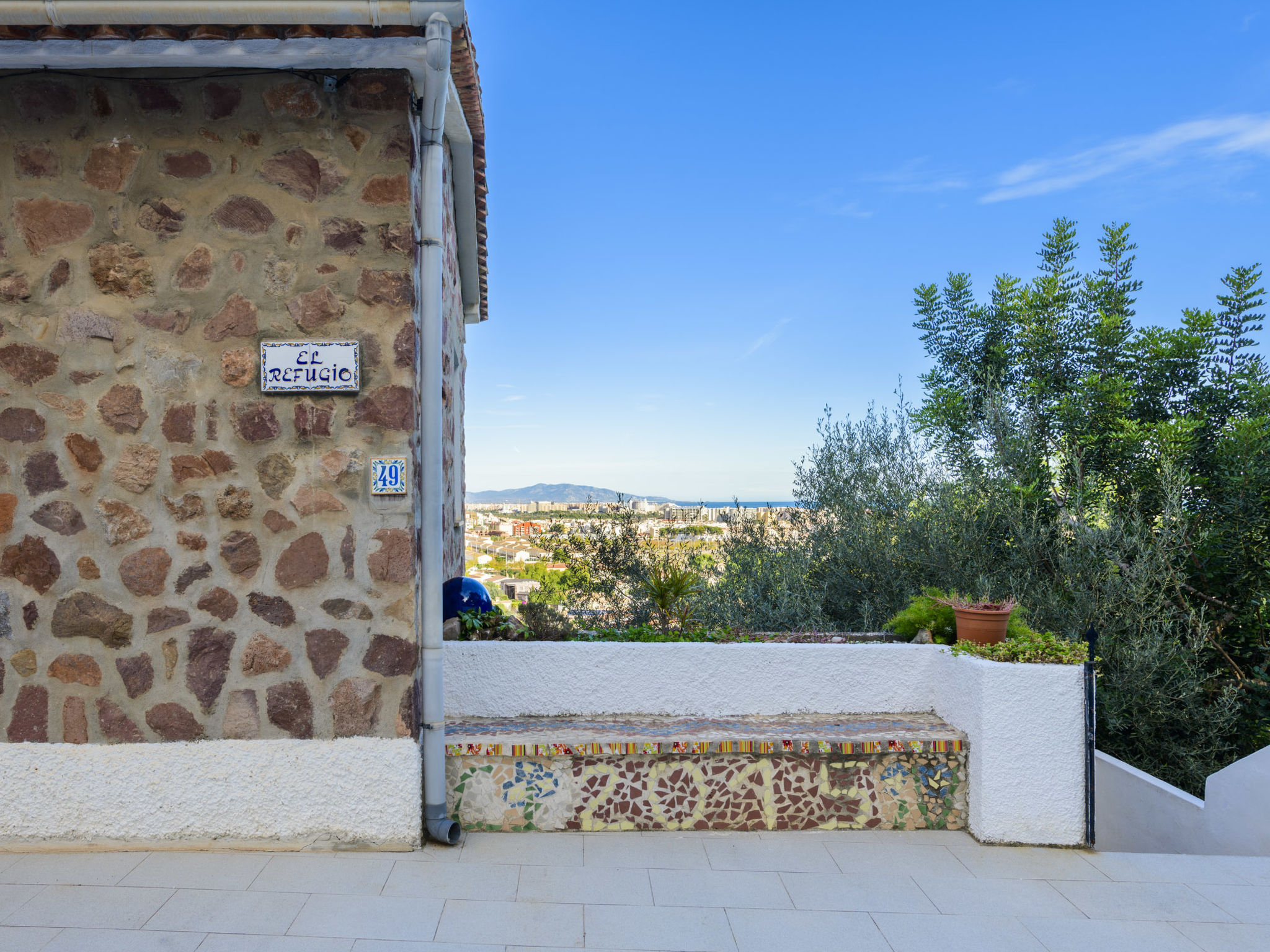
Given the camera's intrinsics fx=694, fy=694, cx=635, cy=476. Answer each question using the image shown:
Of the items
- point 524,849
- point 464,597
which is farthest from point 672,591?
point 524,849

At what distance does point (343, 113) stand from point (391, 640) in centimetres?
246

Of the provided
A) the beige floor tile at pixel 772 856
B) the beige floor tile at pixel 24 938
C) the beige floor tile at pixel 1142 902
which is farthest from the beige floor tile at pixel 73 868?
the beige floor tile at pixel 1142 902

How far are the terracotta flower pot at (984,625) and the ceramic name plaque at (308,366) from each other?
138 inches

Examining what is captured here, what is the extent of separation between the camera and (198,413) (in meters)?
3.19

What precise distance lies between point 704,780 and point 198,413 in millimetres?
2995

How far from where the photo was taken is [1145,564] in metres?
6.30

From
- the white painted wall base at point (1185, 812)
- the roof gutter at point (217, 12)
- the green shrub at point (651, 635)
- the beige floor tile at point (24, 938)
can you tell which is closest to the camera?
the beige floor tile at point (24, 938)

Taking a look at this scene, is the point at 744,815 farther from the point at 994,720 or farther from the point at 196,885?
the point at 196,885

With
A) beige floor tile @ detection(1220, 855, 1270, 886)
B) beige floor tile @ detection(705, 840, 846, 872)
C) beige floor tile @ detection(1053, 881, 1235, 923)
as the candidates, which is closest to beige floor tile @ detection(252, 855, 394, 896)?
beige floor tile @ detection(705, 840, 846, 872)

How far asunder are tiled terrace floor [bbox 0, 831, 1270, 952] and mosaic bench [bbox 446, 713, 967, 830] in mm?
97

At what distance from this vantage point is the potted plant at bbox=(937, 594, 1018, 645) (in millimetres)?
3881

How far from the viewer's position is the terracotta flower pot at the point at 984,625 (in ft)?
12.7

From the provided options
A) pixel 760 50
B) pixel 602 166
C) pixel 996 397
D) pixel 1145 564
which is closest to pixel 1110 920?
pixel 1145 564

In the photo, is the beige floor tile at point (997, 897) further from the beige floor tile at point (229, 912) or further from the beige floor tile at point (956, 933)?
the beige floor tile at point (229, 912)
